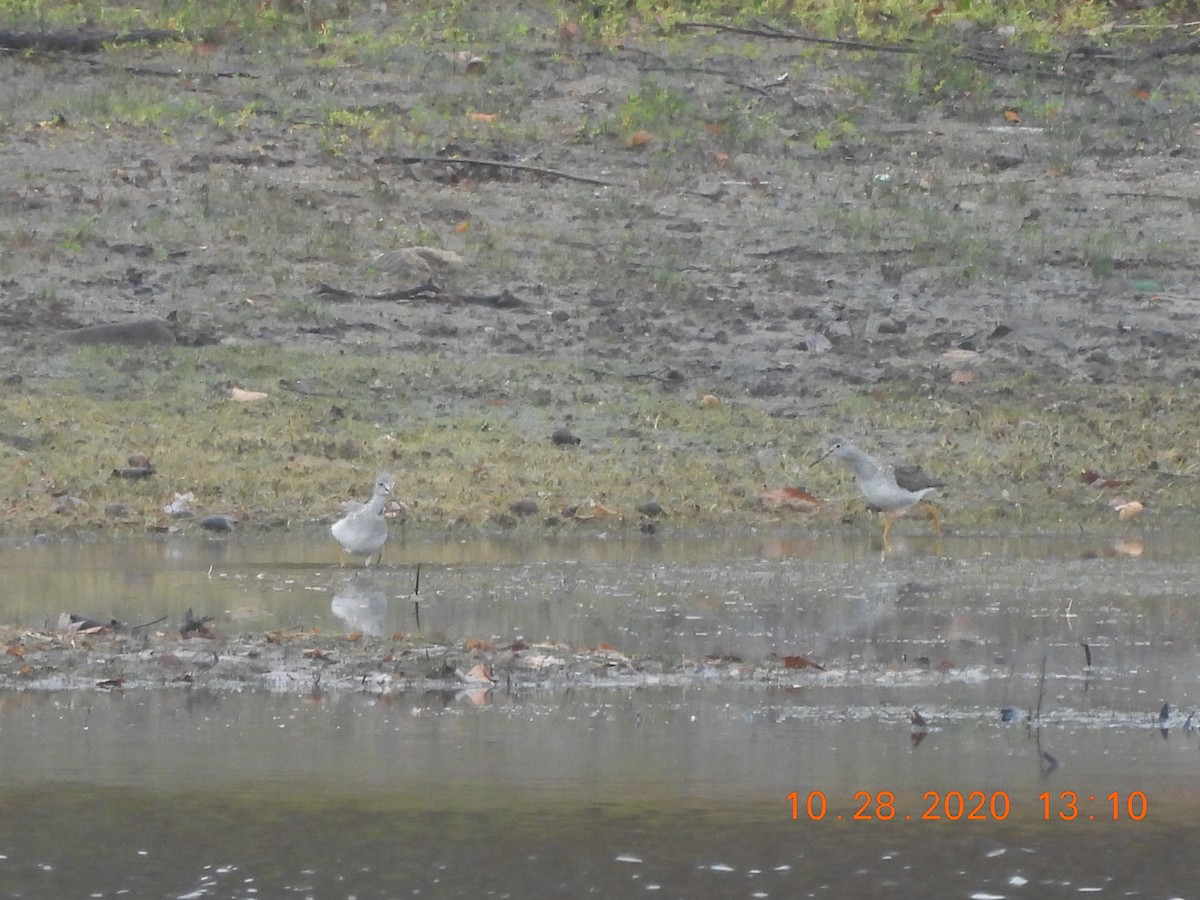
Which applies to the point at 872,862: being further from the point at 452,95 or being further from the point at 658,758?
the point at 452,95

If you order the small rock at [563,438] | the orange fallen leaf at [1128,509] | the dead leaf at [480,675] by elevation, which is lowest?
the dead leaf at [480,675]

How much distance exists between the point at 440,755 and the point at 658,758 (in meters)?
0.49

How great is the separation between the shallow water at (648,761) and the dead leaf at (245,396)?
3249 millimetres

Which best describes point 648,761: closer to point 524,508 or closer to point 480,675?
point 480,675

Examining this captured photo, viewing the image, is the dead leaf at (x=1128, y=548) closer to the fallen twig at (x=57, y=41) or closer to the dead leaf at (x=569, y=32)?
the dead leaf at (x=569, y=32)

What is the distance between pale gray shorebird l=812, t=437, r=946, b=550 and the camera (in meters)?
9.67

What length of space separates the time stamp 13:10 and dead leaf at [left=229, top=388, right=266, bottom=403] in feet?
21.3

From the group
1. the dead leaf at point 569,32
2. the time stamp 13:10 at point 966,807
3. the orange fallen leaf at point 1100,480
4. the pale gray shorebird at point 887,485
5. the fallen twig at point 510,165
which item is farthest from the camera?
the dead leaf at point 569,32

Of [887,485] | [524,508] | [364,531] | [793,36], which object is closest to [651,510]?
[524,508]

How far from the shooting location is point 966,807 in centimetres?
518

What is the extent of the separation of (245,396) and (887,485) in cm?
327

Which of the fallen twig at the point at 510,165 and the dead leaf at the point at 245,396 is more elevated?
the fallen twig at the point at 510,165

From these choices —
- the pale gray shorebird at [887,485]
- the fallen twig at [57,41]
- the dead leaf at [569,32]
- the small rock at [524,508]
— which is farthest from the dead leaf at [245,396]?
the dead leaf at [569,32]

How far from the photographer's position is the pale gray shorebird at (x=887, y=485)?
967cm
